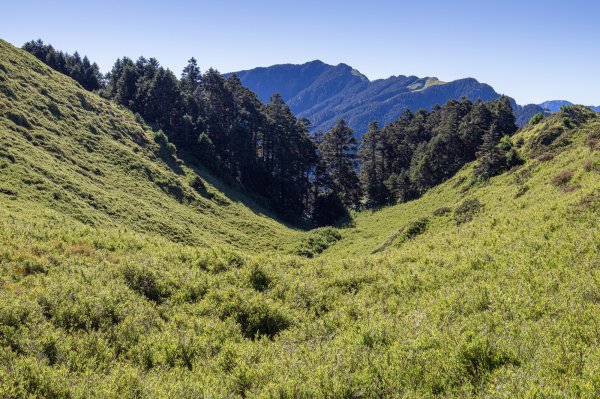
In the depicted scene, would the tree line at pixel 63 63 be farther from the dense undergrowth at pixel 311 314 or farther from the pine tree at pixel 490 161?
the pine tree at pixel 490 161

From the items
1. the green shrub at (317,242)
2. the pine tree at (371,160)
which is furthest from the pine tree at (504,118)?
the green shrub at (317,242)

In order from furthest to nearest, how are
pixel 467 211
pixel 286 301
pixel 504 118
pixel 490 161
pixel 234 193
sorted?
1. pixel 504 118
2. pixel 234 193
3. pixel 490 161
4. pixel 467 211
5. pixel 286 301

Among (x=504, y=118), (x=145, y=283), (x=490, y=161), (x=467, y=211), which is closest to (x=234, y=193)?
(x=490, y=161)

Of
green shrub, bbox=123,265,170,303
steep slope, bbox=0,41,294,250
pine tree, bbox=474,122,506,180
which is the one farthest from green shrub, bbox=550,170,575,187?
steep slope, bbox=0,41,294,250

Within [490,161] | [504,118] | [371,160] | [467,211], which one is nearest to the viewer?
[467,211]

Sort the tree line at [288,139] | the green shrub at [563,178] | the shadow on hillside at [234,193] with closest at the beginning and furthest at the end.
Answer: the green shrub at [563,178], the shadow on hillside at [234,193], the tree line at [288,139]

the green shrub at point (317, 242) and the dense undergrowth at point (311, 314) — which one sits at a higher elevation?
the dense undergrowth at point (311, 314)

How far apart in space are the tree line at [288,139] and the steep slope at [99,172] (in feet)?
43.6

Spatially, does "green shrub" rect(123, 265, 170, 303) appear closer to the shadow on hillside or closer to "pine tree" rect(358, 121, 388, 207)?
the shadow on hillside

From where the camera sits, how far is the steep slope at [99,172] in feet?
101

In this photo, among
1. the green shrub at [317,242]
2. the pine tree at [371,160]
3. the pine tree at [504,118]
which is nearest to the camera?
the green shrub at [317,242]

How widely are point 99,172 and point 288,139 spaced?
49.5m

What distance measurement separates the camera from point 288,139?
85.0 metres

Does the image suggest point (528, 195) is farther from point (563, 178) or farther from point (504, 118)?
point (504, 118)
